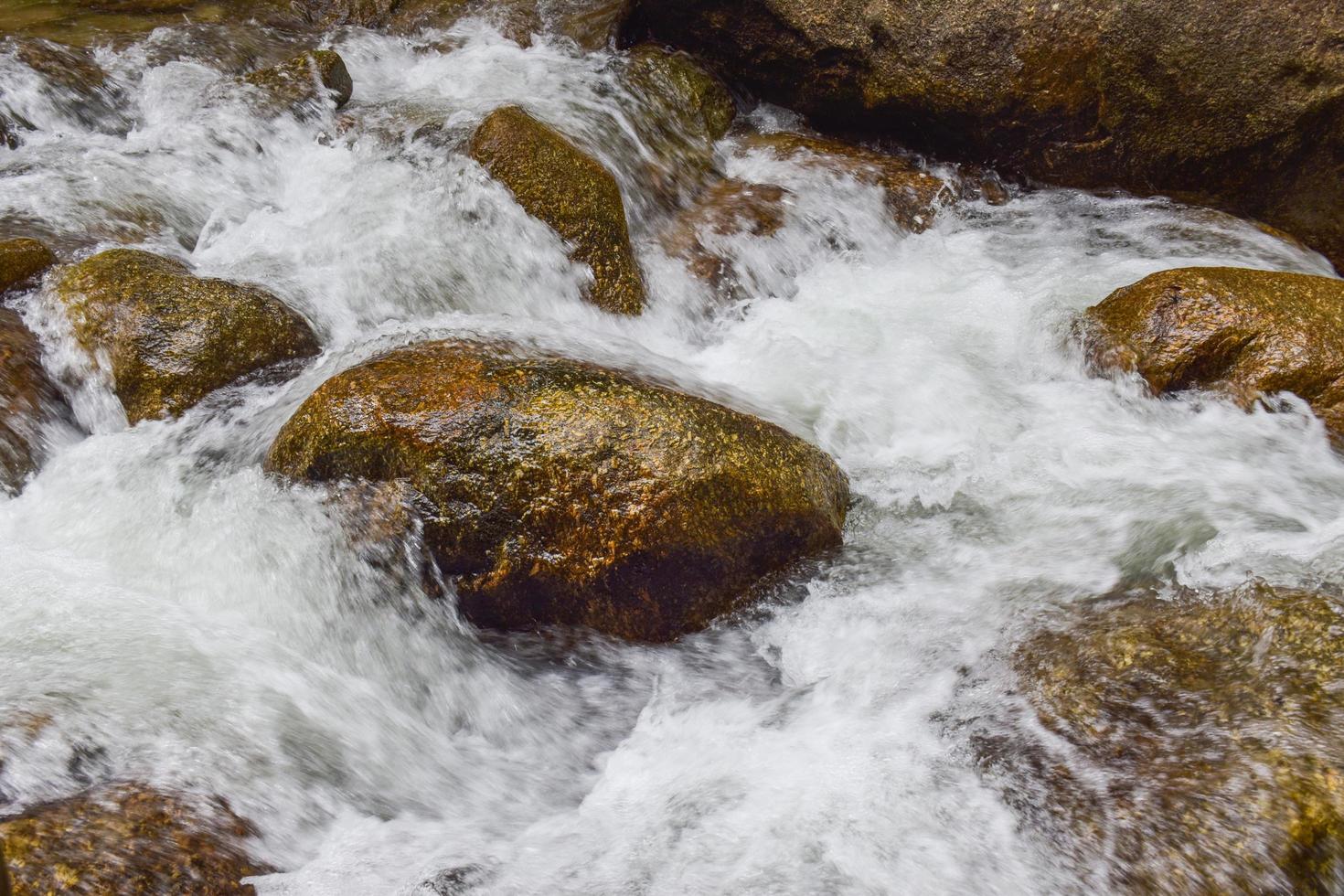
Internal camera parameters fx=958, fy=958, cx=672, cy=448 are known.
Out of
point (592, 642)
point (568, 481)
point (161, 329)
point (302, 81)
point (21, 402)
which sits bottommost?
point (592, 642)

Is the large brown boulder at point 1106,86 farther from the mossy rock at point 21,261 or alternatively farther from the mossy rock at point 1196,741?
the mossy rock at point 21,261

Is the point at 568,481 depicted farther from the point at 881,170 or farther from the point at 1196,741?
the point at 881,170

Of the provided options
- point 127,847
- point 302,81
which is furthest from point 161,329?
point 302,81

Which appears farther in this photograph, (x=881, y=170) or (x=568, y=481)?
(x=881, y=170)

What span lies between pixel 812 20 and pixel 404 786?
20.9ft

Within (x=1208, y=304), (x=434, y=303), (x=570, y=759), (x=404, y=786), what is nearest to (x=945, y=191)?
(x=1208, y=304)

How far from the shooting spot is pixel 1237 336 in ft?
15.9

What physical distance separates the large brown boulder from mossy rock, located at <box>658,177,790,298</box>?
1259 millimetres

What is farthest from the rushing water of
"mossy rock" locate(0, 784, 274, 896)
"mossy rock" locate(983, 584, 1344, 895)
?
"mossy rock" locate(983, 584, 1344, 895)

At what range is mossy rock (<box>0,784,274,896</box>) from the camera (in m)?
2.27

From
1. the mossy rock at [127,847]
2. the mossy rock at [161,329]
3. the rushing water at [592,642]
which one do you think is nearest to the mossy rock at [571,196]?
the rushing water at [592,642]

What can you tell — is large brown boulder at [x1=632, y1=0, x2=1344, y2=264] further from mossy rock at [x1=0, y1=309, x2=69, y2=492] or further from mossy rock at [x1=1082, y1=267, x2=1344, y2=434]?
mossy rock at [x1=0, y1=309, x2=69, y2=492]

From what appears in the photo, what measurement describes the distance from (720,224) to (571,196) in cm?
124

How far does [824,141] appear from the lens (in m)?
7.66
